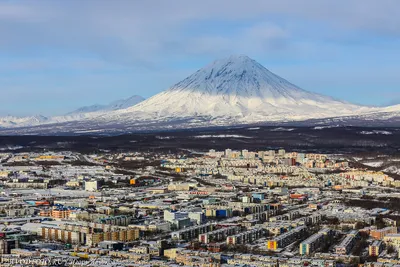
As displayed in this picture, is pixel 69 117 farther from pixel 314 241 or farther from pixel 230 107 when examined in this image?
pixel 314 241

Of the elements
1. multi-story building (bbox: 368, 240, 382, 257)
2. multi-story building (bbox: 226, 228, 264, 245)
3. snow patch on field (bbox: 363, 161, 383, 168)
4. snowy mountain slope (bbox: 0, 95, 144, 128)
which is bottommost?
multi-story building (bbox: 368, 240, 382, 257)

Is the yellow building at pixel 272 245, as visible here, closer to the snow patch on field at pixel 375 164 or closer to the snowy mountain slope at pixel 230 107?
the snow patch on field at pixel 375 164

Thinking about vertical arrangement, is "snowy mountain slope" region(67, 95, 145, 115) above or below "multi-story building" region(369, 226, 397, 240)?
above

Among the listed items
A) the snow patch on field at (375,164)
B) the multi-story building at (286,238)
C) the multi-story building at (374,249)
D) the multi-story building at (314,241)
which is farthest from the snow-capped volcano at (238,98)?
the multi-story building at (374,249)

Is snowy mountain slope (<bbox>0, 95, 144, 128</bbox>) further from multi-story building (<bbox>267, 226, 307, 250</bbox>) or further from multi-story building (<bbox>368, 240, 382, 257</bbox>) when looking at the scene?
multi-story building (<bbox>368, 240, 382, 257</bbox>)

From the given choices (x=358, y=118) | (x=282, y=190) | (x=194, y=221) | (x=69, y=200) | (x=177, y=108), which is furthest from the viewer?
(x=177, y=108)

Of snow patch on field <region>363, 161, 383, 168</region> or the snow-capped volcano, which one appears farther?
the snow-capped volcano

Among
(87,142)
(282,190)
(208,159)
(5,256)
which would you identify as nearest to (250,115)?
(87,142)

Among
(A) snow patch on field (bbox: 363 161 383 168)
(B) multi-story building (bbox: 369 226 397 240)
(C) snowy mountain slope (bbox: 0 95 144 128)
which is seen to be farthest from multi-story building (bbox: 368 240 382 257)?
(C) snowy mountain slope (bbox: 0 95 144 128)

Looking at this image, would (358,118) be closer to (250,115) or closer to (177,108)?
(250,115)
